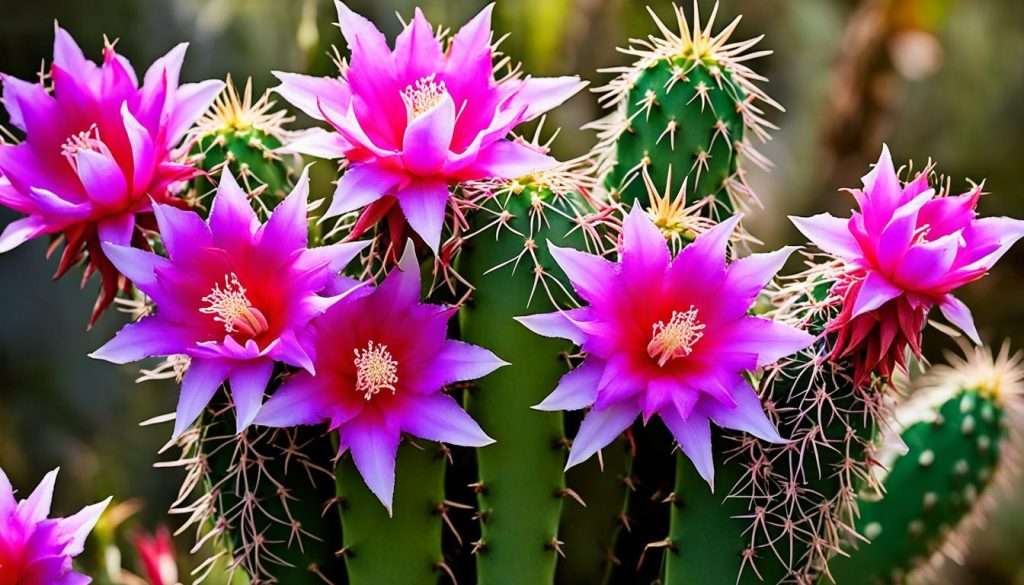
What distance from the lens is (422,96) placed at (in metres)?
0.96

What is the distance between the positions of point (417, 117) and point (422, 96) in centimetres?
3

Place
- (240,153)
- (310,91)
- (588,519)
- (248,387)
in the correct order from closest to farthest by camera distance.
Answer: (248,387) → (310,91) → (240,153) → (588,519)

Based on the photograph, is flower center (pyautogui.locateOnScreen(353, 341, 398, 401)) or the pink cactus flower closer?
flower center (pyautogui.locateOnScreen(353, 341, 398, 401))

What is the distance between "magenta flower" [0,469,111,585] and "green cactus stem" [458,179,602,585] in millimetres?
313

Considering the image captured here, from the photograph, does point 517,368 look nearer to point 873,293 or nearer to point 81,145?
point 873,293

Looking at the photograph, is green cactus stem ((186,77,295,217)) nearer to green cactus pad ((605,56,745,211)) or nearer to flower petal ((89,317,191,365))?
flower petal ((89,317,191,365))

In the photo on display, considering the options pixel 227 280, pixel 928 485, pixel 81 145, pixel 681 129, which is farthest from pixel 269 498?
pixel 928 485

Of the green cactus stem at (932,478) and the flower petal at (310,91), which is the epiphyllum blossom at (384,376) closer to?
the flower petal at (310,91)

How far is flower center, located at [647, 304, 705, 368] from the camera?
908 mm

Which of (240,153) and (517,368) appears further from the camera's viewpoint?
(240,153)

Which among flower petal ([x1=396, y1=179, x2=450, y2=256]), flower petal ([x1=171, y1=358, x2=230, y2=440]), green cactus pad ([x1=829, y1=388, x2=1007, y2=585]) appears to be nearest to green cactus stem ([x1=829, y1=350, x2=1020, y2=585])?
green cactus pad ([x1=829, y1=388, x2=1007, y2=585])

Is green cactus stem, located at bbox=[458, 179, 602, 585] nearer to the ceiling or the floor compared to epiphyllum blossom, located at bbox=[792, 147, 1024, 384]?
nearer to the floor

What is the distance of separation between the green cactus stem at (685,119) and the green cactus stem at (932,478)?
35cm

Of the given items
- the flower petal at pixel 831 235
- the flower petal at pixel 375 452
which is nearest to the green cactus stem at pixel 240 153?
the flower petal at pixel 375 452
